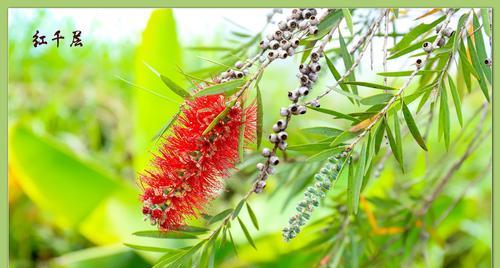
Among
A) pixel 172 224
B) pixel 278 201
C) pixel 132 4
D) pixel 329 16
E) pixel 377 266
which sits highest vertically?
pixel 132 4

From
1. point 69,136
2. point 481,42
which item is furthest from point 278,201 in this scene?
point 481,42

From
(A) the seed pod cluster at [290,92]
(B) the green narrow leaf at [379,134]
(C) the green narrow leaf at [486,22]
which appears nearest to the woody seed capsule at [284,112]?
(A) the seed pod cluster at [290,92]

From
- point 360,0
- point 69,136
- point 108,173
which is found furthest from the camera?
point 69,136

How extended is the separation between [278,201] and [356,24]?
0.71 meters

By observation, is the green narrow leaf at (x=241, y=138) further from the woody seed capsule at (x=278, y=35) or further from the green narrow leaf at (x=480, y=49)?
the green narrow leaf at (x=480, y=49)

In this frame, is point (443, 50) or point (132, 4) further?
point (132, 4)

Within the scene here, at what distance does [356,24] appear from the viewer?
0.74m

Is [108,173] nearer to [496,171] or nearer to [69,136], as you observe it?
[69,136]

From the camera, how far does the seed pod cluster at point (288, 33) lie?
0.50 m

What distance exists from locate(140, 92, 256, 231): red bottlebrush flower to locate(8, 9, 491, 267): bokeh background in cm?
28

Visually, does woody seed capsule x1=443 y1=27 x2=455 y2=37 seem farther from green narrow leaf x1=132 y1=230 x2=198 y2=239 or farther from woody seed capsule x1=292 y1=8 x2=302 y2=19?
green narrow leaf x1=132 y1=230 x2=198 y2=239

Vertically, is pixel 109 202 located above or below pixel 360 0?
below

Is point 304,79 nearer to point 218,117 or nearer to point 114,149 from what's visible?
point 218,117

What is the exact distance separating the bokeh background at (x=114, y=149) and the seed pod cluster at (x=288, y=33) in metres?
0.27
